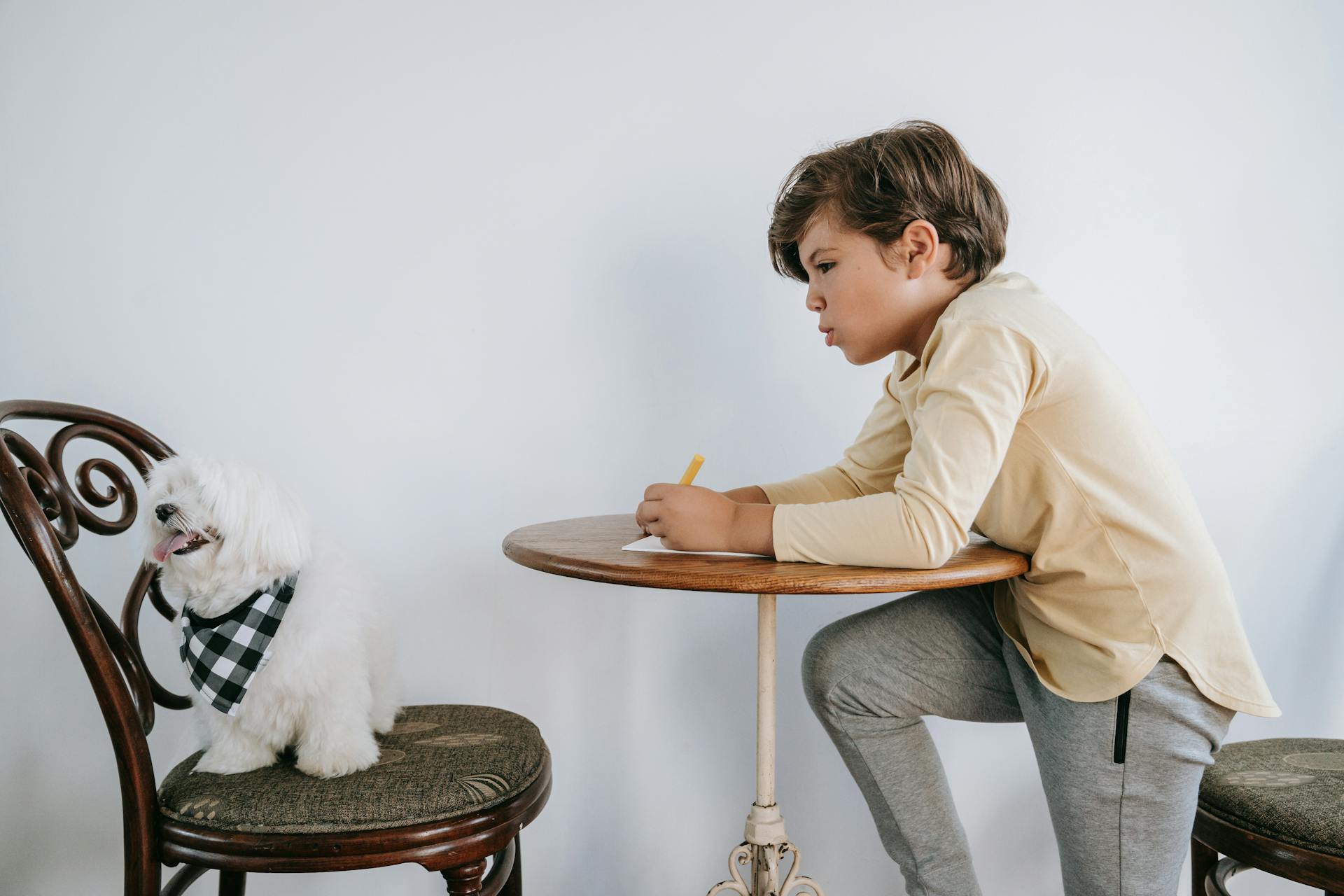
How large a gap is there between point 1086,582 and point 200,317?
5.12 ft

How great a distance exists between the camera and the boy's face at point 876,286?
3.85 feet

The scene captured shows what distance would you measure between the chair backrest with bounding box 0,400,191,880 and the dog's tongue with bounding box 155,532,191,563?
0.30ft

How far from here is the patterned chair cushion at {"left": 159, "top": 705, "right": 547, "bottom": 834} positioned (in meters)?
1.02

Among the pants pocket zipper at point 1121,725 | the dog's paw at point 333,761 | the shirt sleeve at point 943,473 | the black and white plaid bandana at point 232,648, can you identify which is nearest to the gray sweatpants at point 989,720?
the pants pocket zipper at point 1121,725

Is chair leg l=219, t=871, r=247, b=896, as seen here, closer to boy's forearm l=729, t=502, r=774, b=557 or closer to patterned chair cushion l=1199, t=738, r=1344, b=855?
boy's forearm l=729, t=502, r=774, b=557

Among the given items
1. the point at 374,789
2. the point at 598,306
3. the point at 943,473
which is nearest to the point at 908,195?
the point at 943,473

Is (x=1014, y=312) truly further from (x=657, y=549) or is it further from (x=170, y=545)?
(x=170, y=545)

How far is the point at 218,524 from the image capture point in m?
1.12

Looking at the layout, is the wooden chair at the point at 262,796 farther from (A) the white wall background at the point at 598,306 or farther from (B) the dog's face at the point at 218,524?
(A) the white wall background at the point at 598,306

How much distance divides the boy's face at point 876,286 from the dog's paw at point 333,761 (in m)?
0.85

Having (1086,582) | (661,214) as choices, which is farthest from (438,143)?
(1086,582)

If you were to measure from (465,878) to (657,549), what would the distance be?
47 cm

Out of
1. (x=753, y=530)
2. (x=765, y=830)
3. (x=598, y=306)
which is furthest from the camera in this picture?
(x=598, y=306)

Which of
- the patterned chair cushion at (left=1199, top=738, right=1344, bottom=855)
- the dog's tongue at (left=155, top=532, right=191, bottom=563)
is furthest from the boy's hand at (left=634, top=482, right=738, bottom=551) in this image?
the patterned chair cushion at (left=1199, top=738, right=1344, bottom=855)
